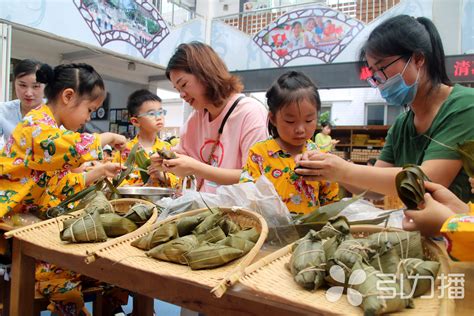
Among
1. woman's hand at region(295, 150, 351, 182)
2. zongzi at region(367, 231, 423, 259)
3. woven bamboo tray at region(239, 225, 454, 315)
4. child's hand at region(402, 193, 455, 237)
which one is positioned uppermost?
woman's hand at region(295, 150, 351, 182)

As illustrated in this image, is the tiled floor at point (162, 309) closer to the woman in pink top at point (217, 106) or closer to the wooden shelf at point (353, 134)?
the woman in pink top at point (217, 106)

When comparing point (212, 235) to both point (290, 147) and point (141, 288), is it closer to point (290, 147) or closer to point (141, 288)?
point (141, 288)

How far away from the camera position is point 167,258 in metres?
1.00

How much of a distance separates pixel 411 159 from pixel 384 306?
106 centimetres

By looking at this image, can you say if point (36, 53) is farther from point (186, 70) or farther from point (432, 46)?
point (432, 46)

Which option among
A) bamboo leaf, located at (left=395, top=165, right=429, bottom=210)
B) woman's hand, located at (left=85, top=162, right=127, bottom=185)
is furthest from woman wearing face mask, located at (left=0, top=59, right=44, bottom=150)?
bamboo leaf, located at (left=395, top=165, right=429, bottom=210)

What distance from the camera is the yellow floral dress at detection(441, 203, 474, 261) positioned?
2.54 feet

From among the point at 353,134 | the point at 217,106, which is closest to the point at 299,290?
the point at 217,106

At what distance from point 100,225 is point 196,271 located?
1.51 feet

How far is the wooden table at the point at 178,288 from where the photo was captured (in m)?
0.81

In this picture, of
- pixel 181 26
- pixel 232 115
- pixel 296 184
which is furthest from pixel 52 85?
pixel 181 26

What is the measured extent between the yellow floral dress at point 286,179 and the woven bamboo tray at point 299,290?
0.69m

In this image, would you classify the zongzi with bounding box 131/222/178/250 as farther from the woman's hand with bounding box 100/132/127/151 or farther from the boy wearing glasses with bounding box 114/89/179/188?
the boy wearing glasses with bounding box 114/89/179/188

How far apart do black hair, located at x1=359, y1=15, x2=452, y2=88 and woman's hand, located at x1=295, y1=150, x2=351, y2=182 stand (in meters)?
0.50
